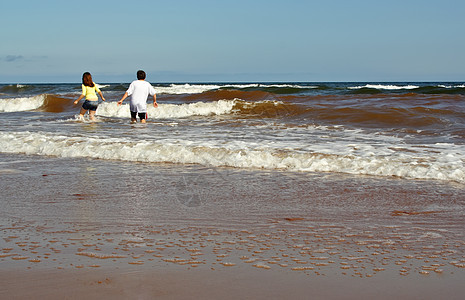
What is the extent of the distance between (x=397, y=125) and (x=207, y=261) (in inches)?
383

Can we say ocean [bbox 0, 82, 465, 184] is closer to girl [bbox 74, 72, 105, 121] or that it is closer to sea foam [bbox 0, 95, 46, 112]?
girl [bbox 74, 72, 105, 121]

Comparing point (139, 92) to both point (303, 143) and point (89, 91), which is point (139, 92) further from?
point (303, 143)

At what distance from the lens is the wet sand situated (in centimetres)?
268

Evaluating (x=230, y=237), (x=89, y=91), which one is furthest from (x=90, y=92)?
(x=230, y=237)

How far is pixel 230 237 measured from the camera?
3.61 metres

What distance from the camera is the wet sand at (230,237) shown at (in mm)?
2680

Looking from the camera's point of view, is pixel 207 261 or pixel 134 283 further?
pixel 207 261

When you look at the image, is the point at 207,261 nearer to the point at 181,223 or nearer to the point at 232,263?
the point at 232,263

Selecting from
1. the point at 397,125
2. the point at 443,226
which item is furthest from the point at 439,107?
the point at 443,226

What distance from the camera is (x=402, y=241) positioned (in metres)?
3.52
